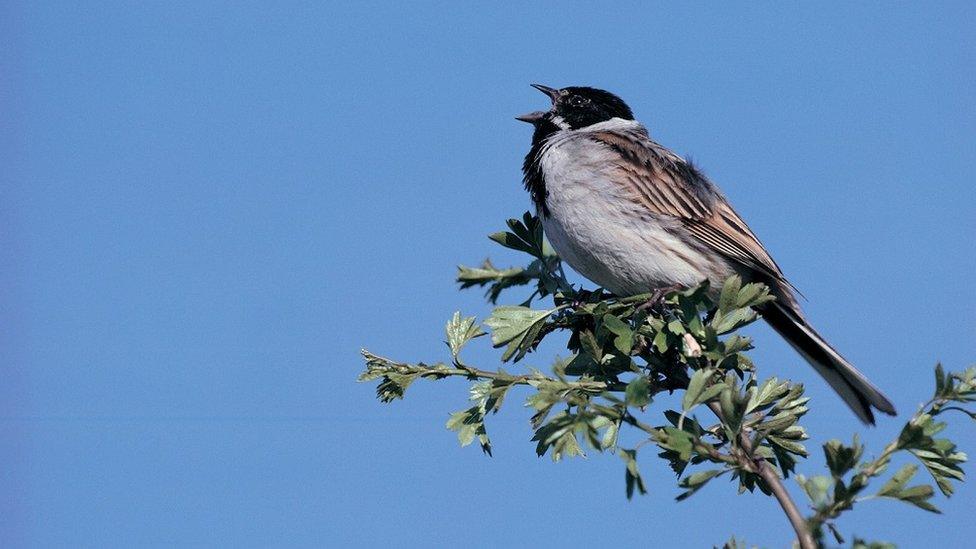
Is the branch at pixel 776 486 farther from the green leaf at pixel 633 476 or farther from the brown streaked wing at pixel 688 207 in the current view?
the brown streaked wing at pixel 688 207

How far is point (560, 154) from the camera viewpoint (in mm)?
6141

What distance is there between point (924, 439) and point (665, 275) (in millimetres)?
2975

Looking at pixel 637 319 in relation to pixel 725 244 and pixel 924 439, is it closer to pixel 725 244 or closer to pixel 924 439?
pixel 924 439

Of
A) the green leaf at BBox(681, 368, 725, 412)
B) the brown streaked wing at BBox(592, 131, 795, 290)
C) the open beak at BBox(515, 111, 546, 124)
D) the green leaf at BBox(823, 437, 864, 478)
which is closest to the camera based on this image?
the green leaf at BBox(823, 437, 864, 478)

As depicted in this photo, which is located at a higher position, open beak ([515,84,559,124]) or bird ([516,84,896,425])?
open beak ([515,84,559,124])

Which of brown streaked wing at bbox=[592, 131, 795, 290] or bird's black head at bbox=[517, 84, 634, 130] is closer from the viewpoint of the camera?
brown streaked wing at bbox=[592, 131, 795, 290]

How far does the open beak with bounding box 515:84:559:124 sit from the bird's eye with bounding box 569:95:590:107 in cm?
10

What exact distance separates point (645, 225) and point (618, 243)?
9.9 inches

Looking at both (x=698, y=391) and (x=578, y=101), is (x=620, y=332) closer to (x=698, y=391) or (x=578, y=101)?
(x=698, y=391)

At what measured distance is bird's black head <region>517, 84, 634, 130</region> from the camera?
684cm

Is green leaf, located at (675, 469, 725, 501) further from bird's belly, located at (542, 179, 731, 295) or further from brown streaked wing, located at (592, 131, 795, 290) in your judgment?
brown streaked wing, located at (592, 131, 795, 290)

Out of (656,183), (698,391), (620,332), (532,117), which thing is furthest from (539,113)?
(698,391)

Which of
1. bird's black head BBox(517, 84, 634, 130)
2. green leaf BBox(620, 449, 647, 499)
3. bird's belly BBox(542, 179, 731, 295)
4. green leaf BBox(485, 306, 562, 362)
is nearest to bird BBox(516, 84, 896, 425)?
bird's belly BBox(542, 179, 731, 295)

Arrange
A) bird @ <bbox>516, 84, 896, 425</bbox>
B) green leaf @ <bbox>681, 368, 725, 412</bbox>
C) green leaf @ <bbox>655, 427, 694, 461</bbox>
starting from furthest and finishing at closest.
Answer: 1. bird @ <bbox>516, 84, 896, 425</bbox>
2. green leaf @ <bbox>681, 368, 725, 412</bbox>
3. green leaf @ <bbox>655, 427, 694, 461</bbox>
